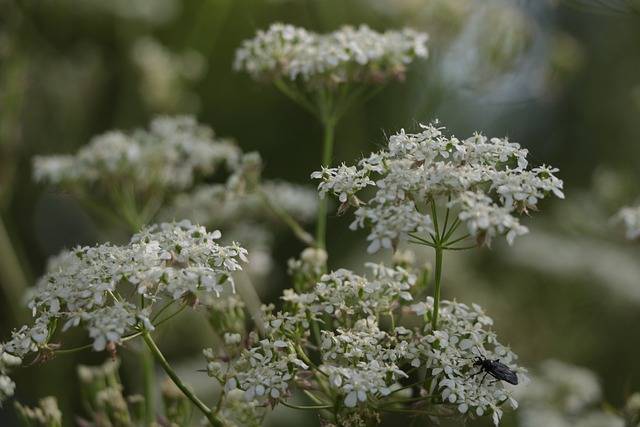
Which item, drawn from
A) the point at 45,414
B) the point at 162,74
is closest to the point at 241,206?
the point at 162,74

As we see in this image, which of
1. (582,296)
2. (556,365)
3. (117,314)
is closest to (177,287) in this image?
(117,314)

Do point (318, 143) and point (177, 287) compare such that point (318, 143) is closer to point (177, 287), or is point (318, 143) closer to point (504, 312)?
point (504, 312)

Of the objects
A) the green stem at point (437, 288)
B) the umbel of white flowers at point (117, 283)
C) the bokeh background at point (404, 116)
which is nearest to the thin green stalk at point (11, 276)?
the bokeh background at point (404, 116)

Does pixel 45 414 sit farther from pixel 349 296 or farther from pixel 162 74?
pixel 162 74

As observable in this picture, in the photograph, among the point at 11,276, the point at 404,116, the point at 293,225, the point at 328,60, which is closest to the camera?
the point at 328,60

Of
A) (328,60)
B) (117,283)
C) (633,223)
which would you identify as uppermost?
(328,60)

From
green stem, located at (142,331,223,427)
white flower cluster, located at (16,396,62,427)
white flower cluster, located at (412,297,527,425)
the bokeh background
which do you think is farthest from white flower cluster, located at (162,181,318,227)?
white flower cluster, located at (412,297,527,425)

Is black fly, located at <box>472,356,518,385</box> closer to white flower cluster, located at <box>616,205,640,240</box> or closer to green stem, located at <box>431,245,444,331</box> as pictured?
green stem, located at <box>431,245,444,331</box>
